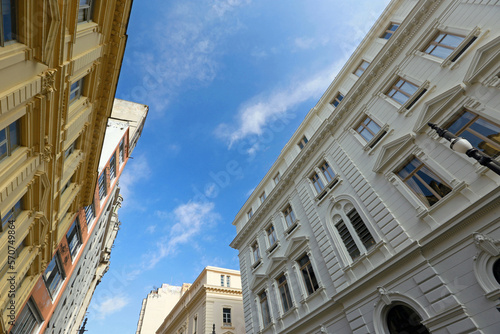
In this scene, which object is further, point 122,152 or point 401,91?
point 122,152

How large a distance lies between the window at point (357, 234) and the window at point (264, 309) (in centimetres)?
845

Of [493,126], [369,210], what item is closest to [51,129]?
[369,210]

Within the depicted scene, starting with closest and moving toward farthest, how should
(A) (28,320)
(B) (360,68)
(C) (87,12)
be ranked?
(C) (87,12) < (A) (28,320) < (B) (360,68)

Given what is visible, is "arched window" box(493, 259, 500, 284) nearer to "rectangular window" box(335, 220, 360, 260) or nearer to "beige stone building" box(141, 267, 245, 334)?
"rectangular window" box(335, 220, 360, 260)

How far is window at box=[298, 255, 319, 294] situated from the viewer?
14.7 meters

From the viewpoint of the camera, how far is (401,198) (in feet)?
37.1

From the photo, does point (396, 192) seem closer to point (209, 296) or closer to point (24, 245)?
point (24, 245)

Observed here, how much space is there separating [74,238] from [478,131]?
25.4m

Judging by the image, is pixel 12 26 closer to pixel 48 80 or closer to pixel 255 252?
pixel 48 80

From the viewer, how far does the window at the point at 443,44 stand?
37.9 feet

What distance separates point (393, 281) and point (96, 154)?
18.6 m

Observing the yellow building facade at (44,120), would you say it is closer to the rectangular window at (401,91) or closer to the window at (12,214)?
the window at (12,214)

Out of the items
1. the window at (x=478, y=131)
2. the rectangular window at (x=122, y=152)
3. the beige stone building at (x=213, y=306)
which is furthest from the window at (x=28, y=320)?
the window at (x=478, y=131)

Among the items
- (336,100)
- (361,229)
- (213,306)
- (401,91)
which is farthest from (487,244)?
(213,306)
